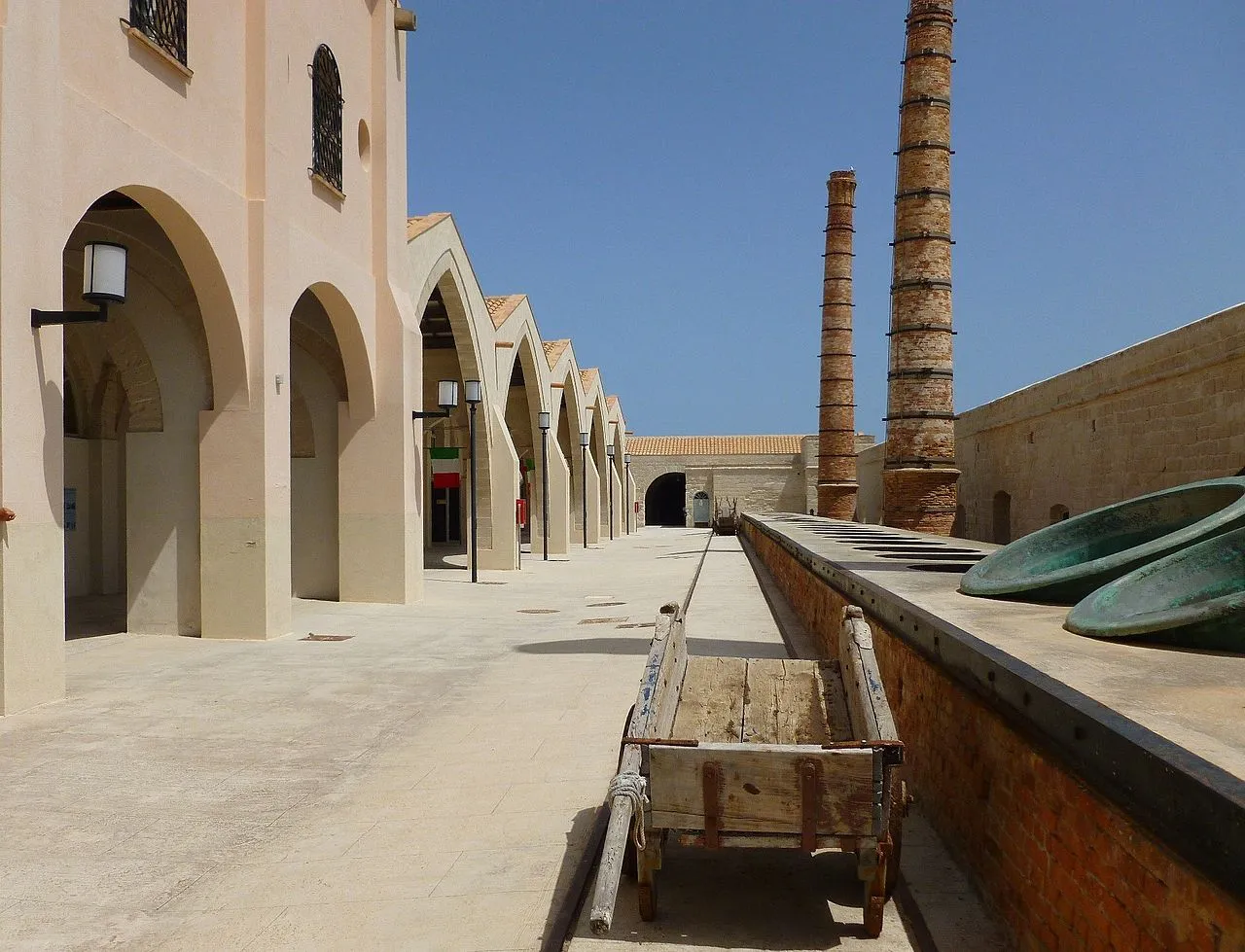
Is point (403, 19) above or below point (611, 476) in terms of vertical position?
above

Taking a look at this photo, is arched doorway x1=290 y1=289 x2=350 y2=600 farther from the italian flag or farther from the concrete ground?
the italian flag

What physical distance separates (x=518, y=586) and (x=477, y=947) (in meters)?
13.1

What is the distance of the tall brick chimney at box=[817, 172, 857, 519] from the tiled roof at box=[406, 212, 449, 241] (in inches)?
640

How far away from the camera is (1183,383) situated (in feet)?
37.5

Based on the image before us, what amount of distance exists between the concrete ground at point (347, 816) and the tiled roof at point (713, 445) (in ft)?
140

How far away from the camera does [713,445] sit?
5328 centimetres

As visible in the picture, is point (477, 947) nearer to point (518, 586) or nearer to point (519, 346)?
point (518, 586)

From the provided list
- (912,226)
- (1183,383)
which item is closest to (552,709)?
(1183,383)

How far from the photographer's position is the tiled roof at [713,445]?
51.2m

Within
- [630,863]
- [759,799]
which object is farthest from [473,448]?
[759,799]

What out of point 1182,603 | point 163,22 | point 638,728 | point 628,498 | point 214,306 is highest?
point 163,22

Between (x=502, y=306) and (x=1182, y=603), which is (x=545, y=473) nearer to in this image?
(x=502, y=306)

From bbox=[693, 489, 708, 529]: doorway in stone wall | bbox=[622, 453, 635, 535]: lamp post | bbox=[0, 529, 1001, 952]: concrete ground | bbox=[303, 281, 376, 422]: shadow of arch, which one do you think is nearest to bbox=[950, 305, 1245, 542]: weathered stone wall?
bbox=[0, 529, 1001, 952]: concrete ground

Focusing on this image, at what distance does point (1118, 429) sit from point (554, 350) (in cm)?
1691
